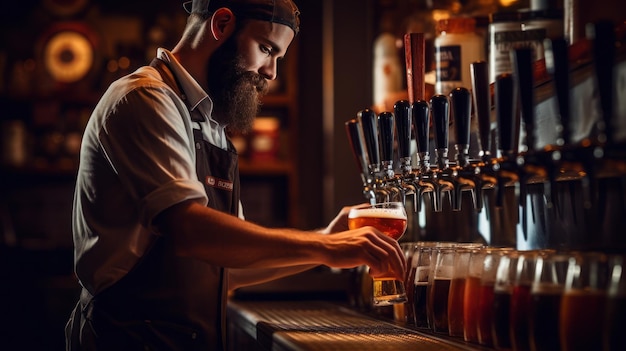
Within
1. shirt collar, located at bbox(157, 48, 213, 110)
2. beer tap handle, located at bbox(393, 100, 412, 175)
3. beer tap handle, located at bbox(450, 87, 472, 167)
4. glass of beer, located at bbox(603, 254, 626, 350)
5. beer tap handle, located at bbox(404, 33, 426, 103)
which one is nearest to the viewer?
glass of beer, located at bbox(603, 254, 626, 350)

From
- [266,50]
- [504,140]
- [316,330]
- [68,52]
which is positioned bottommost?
[316,330]

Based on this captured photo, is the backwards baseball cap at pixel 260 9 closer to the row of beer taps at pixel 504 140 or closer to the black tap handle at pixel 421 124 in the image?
the row of beer taps at pixel 504 140

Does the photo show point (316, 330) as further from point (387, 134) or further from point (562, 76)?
point (562, 76)

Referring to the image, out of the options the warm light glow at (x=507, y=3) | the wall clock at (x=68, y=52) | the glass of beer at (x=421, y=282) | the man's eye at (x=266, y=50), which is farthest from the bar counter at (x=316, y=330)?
the wall clock at (x=68, y=52)

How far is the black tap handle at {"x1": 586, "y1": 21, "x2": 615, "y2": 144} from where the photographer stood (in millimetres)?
1393

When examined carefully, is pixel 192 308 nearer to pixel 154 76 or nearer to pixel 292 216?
pixel 154 76

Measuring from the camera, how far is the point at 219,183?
7.86 ft

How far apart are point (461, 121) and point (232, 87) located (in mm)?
784

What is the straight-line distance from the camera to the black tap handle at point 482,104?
5.64ft

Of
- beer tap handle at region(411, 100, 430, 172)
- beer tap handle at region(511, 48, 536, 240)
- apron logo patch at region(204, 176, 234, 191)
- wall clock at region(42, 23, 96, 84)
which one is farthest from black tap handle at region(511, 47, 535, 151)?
wall clock at region(42, 23, 96, 84)

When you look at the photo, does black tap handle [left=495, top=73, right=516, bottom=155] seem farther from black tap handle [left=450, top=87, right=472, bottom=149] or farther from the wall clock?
the wall clock

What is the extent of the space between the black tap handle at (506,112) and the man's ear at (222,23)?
920 mm

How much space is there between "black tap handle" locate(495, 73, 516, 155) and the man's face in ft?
2.82

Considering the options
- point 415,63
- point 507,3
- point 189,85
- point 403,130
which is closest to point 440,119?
point 403,130
